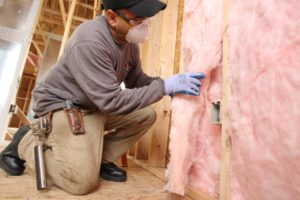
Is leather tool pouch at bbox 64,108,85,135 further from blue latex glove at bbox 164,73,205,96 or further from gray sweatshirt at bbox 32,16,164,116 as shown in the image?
blue latex glove at bbox 164,73,205,96

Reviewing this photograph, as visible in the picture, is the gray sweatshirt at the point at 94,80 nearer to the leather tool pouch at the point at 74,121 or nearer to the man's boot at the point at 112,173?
the leather tool pouch at the point at 74,121

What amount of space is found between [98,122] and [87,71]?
0.34 meters

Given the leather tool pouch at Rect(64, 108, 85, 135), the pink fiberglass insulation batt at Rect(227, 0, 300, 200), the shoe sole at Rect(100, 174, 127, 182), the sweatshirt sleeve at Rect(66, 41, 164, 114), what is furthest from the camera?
the shoe sole at Rect(100, 174, 127, 182)

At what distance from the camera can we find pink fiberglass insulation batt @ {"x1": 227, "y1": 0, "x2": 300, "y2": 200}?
60 centimetres

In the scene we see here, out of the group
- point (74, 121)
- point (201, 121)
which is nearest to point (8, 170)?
point (74, 121)

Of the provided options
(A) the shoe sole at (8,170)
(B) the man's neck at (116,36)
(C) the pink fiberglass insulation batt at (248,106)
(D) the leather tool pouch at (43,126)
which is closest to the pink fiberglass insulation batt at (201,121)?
(C) the pink fiberglass insulation batt at (248,106)

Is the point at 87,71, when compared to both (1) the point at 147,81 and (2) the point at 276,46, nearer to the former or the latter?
(1) the point at 147,81

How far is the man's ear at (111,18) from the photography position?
1.25 meters

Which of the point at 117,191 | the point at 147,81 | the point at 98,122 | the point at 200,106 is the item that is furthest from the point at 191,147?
the point at 147,81

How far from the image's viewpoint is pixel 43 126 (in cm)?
128

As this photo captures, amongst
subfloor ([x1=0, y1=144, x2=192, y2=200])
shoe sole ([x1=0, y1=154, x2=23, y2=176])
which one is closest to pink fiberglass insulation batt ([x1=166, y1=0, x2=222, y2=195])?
subfloor ([x1=0, y1=144, x2=192, y2=200])

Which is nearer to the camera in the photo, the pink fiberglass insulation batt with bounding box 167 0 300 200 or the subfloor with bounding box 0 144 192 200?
the pink fiberglass insulation batt with bounding box 167 0 300 200

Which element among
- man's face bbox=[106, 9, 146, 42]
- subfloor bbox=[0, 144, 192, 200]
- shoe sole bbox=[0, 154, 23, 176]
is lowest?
subfloor bbox=[0, 144, 192, 200]

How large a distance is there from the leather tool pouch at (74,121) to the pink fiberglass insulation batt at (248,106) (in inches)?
19.1
